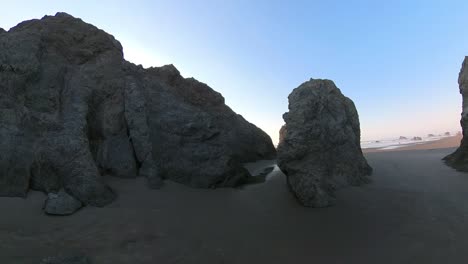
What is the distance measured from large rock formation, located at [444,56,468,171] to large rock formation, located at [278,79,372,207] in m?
3.99

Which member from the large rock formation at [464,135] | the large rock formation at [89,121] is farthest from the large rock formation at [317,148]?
the large rock formation at [464,135]

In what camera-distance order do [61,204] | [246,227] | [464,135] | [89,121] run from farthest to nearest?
[464,135] < [89,121] < [246,227] < [61,204]

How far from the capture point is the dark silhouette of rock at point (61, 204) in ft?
21.1

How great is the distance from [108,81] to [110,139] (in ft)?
6.60

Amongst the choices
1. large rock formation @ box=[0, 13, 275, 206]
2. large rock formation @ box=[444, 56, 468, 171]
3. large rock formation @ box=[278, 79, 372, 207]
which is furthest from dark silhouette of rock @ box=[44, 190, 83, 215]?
large rock formation @ box=[444, 56, 468, 171]

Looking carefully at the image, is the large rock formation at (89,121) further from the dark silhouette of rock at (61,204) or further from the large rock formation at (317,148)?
the large rock formation at (317,148)

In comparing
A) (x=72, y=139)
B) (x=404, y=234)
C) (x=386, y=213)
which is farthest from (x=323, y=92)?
(x=72, y=139)

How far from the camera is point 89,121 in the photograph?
8.77 meters

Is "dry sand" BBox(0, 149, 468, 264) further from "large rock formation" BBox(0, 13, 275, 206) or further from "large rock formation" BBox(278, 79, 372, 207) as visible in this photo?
"large rock formation" BBox(0, 13, 275, 206)

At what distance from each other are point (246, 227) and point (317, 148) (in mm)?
3393

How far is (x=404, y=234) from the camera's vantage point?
6.18 m

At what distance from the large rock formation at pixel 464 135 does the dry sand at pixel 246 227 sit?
2.21m

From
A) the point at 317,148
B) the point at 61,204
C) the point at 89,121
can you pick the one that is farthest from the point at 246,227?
the point at 89,121

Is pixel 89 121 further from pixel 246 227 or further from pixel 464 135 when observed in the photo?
pixel 464 135
